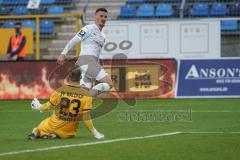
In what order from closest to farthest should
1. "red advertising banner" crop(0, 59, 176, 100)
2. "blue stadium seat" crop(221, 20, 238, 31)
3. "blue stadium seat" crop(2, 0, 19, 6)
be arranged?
1. "red advertising banner" crop(0, 59, 176, 100)
2. "blue stadium seat" crop(221, 20, 238, 31)
3. "blue stadium seat" crop(2, 0, 19, 6)

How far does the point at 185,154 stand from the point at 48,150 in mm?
1903

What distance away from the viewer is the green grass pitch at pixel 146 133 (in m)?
9.70

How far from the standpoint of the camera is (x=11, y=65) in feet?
74.5

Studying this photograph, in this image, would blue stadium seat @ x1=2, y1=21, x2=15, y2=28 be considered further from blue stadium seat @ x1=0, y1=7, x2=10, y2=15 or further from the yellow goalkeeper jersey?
the yellow goalkeeper jersey

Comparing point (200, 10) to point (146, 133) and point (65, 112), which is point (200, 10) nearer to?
point (146, 133)

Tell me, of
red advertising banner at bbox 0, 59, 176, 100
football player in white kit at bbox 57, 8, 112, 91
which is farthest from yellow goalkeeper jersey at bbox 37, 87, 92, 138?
red advertising banner at bbox 0, 59, 176, 100

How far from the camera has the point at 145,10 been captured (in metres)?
27.5

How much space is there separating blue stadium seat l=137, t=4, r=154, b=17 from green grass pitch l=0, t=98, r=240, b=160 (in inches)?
296

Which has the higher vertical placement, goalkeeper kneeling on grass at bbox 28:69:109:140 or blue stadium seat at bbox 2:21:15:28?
blue stadium seat at bbox 2:21:15:28

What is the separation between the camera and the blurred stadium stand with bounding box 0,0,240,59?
24922 millimetres

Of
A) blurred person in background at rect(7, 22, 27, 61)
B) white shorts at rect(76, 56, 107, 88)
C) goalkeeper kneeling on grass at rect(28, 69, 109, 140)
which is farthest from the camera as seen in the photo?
blurred person in background at rect(7, 22, 27, 61)

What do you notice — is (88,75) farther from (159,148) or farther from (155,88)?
(155,88)

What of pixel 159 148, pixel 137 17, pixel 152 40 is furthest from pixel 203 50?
pixel 159 148

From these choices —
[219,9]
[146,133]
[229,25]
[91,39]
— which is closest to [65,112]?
[146,133]
